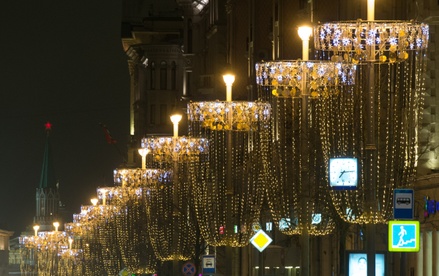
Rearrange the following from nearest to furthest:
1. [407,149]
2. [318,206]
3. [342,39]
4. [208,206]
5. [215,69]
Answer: [342,39], [407,149], [318,206], [208,206], [215,69]

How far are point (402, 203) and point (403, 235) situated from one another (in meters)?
0.72

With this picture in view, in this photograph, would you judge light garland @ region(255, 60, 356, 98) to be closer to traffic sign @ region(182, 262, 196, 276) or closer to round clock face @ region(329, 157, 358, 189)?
round clock face @ region(329, 157, 358, 189)

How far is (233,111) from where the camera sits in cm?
4747

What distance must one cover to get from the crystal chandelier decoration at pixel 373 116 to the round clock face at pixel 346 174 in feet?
1.40

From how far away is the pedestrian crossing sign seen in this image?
3466 centimetres

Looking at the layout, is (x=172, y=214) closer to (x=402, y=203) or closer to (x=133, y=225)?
(x=133, y=225)

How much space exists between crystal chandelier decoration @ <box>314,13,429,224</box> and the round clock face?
0.43m

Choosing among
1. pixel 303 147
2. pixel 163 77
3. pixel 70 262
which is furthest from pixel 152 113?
pixel 303 147

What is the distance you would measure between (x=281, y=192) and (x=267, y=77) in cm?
1307

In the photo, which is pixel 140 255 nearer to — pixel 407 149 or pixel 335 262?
pixel 335 262

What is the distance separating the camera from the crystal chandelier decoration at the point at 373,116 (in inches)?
1369

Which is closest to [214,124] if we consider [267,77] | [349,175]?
[267,77]

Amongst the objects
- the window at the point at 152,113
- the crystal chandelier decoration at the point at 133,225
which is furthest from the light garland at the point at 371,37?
the window at the point at 152,113

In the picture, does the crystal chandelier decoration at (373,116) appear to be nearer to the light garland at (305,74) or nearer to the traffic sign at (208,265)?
the light garland at (305,74)
